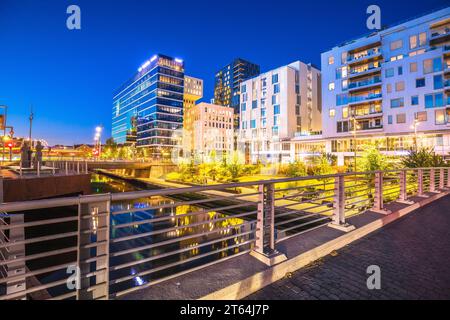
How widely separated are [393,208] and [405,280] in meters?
4.93

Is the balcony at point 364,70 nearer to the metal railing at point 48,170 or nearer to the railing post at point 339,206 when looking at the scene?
the metal railing at point 48,170

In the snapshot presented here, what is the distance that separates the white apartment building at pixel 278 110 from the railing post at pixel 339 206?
51.2 metres

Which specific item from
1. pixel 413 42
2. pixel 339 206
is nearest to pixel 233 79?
pixel 413 42

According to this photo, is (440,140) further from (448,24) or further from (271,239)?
(271,239)

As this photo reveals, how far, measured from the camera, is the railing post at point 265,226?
151 inches

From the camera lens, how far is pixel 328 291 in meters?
3.18

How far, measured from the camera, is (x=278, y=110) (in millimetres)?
60844

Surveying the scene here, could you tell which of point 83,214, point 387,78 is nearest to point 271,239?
point 83,214

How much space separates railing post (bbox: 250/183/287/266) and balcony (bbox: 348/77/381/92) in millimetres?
48238

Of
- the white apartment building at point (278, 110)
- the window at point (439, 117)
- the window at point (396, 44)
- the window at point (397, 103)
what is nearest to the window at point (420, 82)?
the window at point (397, 103)

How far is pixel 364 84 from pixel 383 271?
4855 centimetres

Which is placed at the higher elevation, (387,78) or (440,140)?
(387,78)

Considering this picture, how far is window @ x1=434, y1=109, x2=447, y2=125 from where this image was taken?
3499 centimetres

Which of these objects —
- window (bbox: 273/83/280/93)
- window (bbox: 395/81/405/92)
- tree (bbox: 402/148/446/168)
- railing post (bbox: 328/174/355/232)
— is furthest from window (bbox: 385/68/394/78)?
railing post (bbox: 328/174/355/232)
